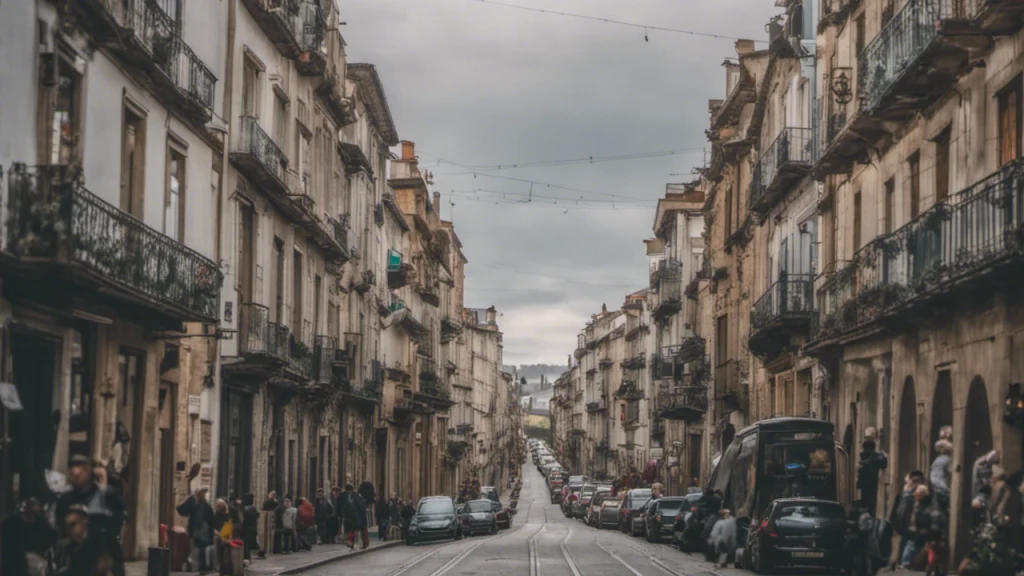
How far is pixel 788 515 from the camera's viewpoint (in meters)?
27.7

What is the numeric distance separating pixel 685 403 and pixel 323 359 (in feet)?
75.3

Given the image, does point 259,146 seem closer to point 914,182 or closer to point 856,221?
point 856,221

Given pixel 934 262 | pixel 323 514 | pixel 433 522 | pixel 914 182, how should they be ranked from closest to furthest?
1. pixel 934 262
2. pixel 914 182
3. pixel 323 514
4. pixel 433 522

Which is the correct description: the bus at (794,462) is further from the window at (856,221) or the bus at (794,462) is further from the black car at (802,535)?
the black car at (802,535)

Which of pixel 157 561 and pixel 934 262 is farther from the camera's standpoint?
pixel 934 262

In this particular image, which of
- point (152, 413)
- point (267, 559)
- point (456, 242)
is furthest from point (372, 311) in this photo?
point (456, 242)

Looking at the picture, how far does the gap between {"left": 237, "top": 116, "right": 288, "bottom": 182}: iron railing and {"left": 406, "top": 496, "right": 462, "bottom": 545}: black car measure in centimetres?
1554

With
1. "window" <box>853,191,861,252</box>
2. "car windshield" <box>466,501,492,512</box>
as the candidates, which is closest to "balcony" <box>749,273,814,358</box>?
"window" <box>853,191,861,252</box>

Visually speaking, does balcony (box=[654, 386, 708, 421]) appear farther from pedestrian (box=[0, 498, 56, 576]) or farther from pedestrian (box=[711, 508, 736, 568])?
pedestrian (box=[0, 498, 56, 576])

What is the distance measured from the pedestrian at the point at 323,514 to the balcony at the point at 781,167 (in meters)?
15.0

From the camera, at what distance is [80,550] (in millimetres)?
16953

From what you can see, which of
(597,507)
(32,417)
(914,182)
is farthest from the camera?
(597,507)

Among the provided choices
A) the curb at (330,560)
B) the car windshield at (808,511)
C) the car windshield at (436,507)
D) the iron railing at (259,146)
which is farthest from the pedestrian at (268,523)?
the car windshield at (808,511)

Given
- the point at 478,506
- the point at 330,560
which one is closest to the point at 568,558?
the point at 330,560
